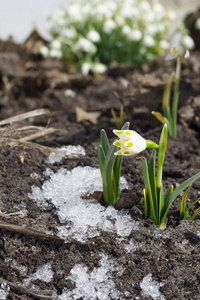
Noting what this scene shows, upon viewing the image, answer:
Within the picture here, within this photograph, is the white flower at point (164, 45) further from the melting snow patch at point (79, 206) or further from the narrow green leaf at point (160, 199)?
the narrow green leaf at point (160, 199)

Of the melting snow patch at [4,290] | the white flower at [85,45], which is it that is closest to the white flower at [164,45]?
the white flower at [85,45]

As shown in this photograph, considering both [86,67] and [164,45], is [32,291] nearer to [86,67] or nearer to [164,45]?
[86,67]

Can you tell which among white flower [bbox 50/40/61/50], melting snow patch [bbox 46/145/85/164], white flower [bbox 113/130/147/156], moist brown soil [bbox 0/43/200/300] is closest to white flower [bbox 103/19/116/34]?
white flower [bbox 50/40/61/50]

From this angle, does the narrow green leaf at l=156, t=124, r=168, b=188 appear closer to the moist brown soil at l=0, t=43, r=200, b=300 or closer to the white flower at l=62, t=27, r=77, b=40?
the moist brown soil at l=0, t=43, r=200, b=300

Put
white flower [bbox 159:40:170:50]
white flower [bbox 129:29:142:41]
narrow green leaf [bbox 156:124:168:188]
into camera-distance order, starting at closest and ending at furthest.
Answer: narrow green leaf [bbox 156:124:168:188], white flower [bbox 129:29:142:41], white flower [bbox 159:40:170:50]

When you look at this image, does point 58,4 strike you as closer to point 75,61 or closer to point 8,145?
point 75,61

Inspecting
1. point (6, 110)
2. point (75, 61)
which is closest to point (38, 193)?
point (6, 110)

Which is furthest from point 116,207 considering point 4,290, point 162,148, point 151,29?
point 151,29
